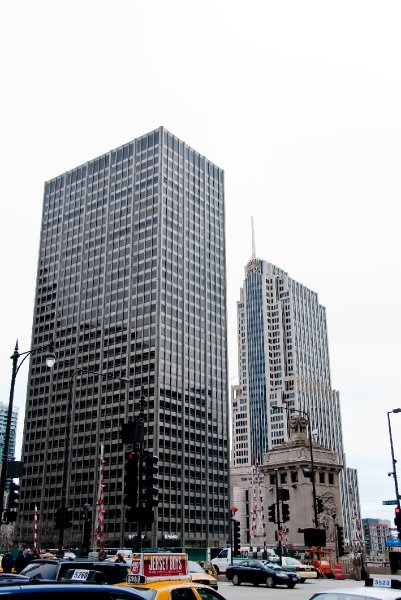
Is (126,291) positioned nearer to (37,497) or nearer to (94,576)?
(37,497)

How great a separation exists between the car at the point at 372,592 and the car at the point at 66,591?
154 inches

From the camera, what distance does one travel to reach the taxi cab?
12.4 meters

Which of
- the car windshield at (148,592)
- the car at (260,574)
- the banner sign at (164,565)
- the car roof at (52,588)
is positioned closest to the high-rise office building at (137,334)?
the car at (260,574)

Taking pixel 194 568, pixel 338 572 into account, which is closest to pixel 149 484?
pixel 194 568

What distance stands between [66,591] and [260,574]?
32.3 m

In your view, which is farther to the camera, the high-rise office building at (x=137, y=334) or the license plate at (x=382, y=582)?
the high-rise office building at (x=137, y=334)

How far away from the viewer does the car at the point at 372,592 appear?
29.2ft

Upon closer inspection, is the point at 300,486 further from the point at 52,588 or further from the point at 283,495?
the point at 52,588

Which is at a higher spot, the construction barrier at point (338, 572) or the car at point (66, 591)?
the car at point (66, 591)

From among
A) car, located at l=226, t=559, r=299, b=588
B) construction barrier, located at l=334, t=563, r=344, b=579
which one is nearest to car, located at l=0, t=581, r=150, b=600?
car, located at l=226, t=559, r=299, b=588

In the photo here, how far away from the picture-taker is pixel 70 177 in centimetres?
16938

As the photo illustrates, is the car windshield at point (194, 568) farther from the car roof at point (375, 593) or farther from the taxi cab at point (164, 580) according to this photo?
the car roof at point (375, 593)

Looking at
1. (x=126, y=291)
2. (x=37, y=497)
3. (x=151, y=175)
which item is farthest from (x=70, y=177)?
(x=37, y=497)

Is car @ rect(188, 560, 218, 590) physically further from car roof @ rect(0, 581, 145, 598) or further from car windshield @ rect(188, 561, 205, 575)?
car roof @ rect(0, 581, 145, 598)
